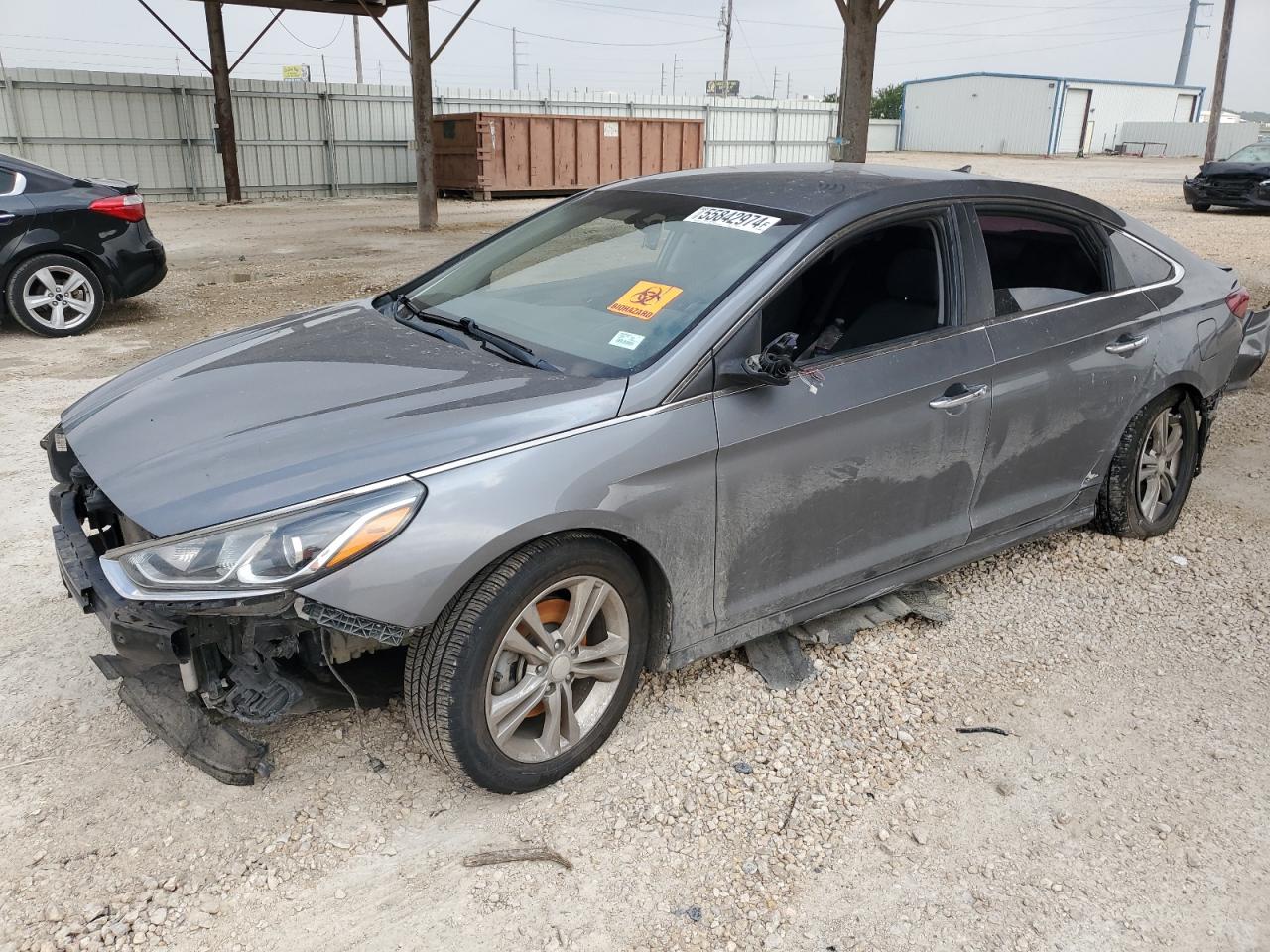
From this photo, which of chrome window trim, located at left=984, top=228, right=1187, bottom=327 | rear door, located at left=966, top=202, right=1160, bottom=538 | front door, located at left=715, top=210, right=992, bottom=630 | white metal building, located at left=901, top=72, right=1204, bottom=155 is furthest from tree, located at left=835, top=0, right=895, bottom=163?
white metal building, located at left=901, top=72, right=1204, bottom=155

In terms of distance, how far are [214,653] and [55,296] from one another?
7150 mm

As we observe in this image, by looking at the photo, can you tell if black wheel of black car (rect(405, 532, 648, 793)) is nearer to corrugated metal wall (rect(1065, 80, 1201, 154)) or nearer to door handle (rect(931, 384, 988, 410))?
door handle (rect(931, 384, 988, 410))

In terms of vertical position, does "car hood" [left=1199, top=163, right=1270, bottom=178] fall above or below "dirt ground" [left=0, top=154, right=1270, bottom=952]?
above

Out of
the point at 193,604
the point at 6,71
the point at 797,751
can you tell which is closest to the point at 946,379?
the point at 797,751

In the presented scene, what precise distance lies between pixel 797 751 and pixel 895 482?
2.99 feet

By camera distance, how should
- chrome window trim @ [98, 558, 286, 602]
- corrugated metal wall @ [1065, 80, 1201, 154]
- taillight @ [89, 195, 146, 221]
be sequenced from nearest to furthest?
chrome window trim @ [98, 558, 286, 602]
taillight @ [89, 195, 146, 221]
corrugated metal wall @ [1065, 80, 1201, 154]

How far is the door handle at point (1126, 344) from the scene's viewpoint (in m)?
3.83

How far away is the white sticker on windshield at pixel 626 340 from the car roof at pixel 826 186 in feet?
2.26

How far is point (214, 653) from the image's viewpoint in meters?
2.51

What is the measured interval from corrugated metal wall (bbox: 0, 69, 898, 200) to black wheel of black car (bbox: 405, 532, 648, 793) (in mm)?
21382

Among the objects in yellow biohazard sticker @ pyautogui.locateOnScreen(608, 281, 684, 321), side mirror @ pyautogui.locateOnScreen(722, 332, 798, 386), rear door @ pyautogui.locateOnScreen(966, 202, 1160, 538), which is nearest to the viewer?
side mirror @ pyautogui.locateOnScreen(722, 332, 798, 386)

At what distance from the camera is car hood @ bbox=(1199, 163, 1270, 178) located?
1850 centimetres

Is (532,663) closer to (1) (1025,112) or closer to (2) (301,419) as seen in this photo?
(2) (301,419)

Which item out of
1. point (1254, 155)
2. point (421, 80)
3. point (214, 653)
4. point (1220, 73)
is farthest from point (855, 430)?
point (1220, 73)
